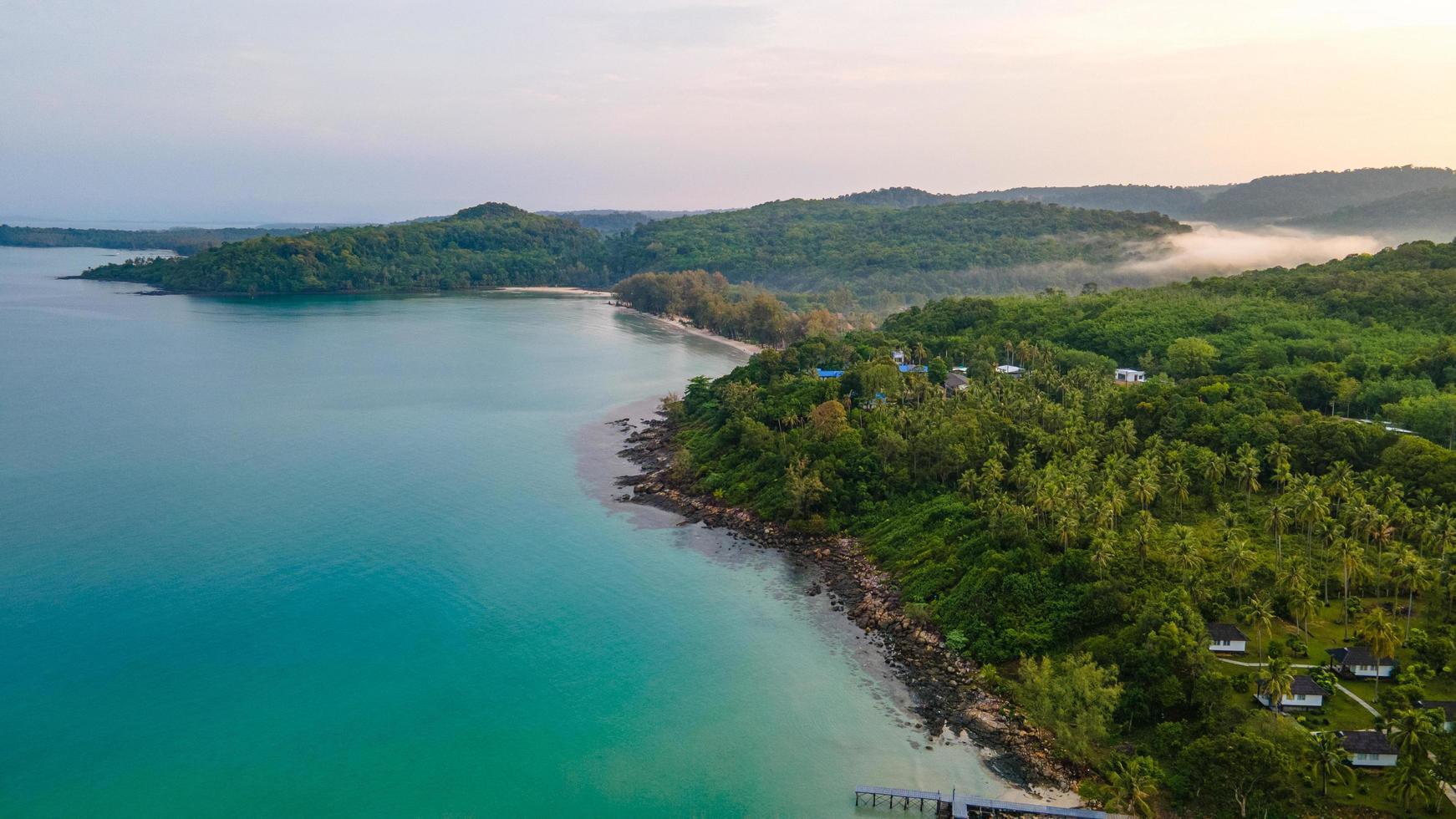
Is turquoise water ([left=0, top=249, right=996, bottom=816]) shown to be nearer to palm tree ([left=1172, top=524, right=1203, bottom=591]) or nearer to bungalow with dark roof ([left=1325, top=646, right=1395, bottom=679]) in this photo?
palm tree ([left=1172, top=524, right=1203, bottom=591])

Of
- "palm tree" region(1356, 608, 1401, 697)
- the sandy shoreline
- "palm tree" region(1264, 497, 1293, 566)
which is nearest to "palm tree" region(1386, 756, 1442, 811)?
"palm tree" region(1356, 608, 1401, 697)

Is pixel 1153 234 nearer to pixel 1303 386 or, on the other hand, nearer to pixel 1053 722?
pixel 1303 386

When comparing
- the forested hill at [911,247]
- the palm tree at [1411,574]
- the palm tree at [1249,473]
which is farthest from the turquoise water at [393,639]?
the forested hill at [911,247]

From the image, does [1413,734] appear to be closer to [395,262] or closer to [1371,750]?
[1371,750]

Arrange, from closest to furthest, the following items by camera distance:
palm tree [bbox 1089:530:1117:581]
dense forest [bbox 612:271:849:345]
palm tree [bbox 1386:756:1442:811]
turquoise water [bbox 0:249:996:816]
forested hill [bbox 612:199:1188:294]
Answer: palm tree [bbox 1386:756:1442:811]
turquoise water [bbox 0:249:996:816]
palm tree [bbox 1089:530:1117:581]
dense forest [bbox 612:271:849:345]
forested hill [bbox 612:199:1188:294]

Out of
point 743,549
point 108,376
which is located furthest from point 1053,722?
point 108,376

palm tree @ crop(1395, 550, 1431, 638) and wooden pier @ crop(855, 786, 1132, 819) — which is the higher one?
palm tree @ crop(1395, 550, 1431, 638)

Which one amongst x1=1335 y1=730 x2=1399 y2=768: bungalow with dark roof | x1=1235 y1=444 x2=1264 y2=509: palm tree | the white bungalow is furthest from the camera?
the white bungalow
